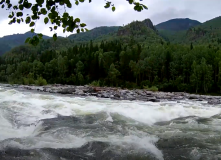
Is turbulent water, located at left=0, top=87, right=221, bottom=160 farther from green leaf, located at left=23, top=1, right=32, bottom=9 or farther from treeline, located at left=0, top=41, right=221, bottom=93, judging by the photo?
treeline, located at left=0, top=41, right=221, bottom=93

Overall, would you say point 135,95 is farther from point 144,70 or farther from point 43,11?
point 144,70

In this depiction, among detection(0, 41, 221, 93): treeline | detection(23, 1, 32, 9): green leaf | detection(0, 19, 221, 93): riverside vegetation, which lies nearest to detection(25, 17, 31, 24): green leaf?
detection(23, 1, 32, 9): green leaf

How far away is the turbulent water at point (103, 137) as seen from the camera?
6.94 meters

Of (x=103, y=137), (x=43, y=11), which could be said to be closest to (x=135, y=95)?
(x=103, y=137)

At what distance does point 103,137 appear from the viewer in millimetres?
8586

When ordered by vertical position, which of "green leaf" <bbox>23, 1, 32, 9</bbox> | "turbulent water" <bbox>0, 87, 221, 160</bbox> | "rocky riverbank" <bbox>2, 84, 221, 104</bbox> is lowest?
"rocky riverbank" <bbox>2, 84, 221, 104</bbox>

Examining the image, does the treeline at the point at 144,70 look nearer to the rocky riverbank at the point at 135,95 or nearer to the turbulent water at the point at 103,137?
the rocky riverbank at the point at 135,95

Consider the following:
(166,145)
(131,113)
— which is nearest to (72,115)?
(131,113)

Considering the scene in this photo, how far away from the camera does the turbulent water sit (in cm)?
694

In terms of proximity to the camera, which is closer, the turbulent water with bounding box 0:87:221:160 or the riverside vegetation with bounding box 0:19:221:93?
the turbulent water with bounding box 0:87:221:160

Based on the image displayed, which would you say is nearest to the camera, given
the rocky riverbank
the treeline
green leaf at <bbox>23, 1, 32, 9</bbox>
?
green leaf at <bbox>23, 1, 32, 9</bbox>

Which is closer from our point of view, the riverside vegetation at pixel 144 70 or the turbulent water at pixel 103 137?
the turbulent water at pixel 103 137

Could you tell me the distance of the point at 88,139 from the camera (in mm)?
8320

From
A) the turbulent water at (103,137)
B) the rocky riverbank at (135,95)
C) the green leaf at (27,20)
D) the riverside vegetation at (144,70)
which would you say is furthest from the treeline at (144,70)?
Answer: the green leaf at (27,20)
